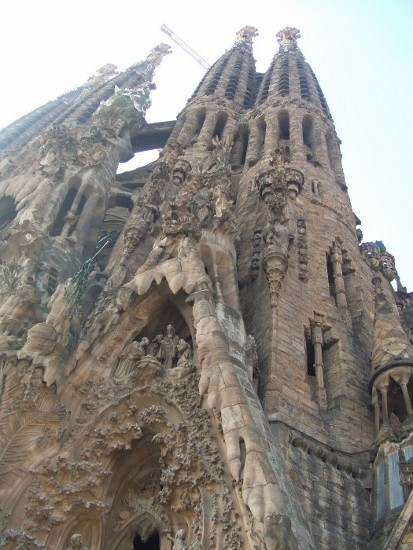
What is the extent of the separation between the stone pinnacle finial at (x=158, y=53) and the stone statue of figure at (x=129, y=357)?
40.4m

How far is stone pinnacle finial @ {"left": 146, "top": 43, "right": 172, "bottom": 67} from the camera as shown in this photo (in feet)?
157

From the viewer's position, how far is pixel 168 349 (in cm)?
1009

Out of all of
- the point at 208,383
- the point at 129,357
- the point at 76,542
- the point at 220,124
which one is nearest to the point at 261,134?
the point at 220,124

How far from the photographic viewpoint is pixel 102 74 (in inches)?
1885

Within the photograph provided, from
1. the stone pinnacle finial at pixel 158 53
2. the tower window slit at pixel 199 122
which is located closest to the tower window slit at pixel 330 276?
the tower window slit at pixel 199 122

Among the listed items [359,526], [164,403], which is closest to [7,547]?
[164,403]

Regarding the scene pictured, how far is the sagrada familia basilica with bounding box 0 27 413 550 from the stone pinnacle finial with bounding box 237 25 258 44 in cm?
2743

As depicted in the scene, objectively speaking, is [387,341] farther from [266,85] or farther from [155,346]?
[266,85]

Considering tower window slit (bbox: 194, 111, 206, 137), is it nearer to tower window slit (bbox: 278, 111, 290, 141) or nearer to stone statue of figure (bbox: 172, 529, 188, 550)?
tower window slit (bbox: 278, 111, 290, 141)

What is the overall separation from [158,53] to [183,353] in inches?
1694

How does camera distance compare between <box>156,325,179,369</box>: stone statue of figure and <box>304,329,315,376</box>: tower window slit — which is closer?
<box>156,325,179,369</box>: stone statue of figure

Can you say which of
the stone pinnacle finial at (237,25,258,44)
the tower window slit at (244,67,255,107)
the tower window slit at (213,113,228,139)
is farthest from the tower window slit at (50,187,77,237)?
the stone pinnacle finial at (237,25,258,44)

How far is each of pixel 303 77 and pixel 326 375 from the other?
65.0 ft

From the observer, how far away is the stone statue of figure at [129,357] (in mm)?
9992
